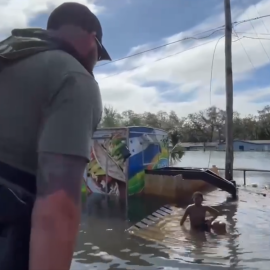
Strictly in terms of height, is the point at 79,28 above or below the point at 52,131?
above

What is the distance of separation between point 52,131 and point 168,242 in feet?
25.9

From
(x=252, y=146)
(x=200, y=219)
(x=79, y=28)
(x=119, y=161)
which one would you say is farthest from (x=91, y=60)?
(x=252, y=146)

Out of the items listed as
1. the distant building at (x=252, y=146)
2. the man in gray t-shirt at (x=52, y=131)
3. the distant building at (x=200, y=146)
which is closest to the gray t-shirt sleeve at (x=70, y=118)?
the man in gray t-shirt at (x=52, y=131)

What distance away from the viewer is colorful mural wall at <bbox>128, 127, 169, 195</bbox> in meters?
15.8

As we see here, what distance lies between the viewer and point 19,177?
1076 mm

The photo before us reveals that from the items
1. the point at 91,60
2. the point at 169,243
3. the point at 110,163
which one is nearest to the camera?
the point at 91,60

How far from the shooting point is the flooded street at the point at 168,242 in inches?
275

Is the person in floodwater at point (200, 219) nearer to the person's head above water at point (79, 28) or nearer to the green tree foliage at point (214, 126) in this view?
the person's head above water at point (79, 28)

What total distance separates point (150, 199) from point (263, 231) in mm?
5768

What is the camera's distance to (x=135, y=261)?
7152 millimetres

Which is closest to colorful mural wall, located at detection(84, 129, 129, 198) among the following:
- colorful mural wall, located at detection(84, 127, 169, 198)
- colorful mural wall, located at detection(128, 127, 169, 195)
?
colorful mural wall, located at detection(84, 127, 169, 198)

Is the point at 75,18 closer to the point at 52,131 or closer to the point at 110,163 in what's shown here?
the point at 52,131

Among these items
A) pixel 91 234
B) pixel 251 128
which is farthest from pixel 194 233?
pixel 251 128

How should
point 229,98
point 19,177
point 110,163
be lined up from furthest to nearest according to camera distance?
point 229,98, point 110,163, point 19,177
